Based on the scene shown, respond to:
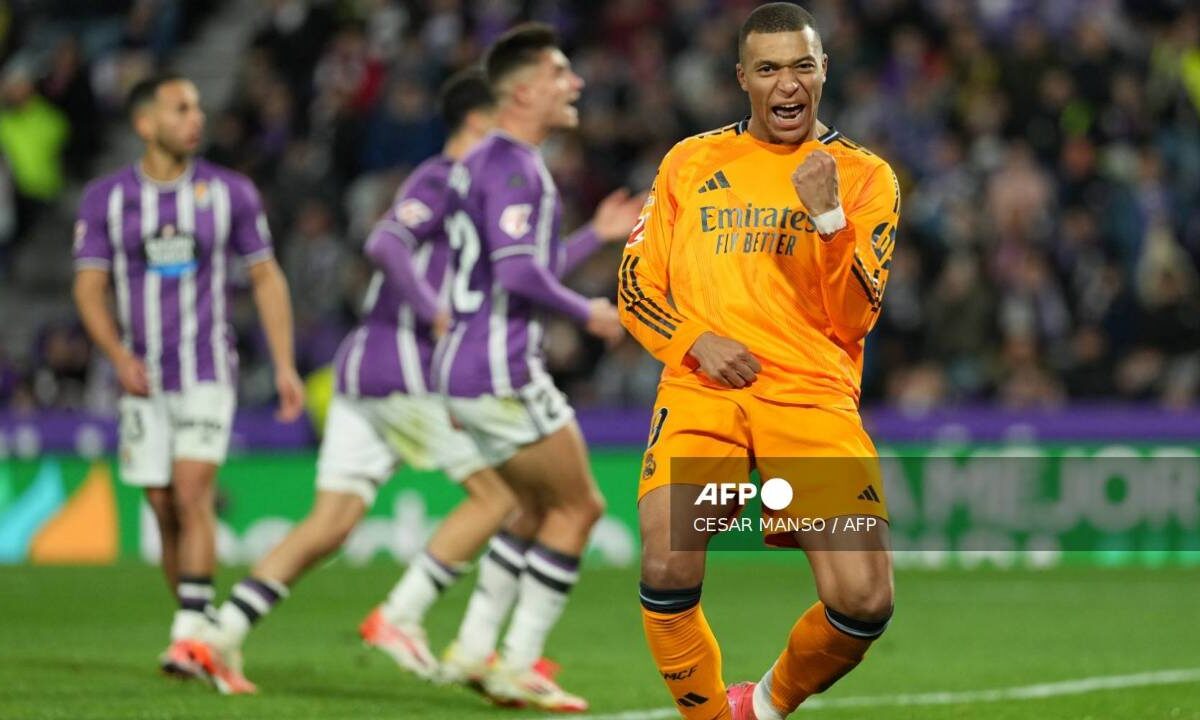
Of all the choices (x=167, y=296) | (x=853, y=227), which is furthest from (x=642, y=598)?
(x=167, y=296)

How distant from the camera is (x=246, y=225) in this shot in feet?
31.5

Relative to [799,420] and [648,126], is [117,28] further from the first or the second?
[799,420]

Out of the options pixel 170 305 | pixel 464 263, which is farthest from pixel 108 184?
pixel 464 263

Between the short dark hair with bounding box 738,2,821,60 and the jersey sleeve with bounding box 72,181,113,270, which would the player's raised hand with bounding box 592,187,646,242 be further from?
the jersey sleeve with bounding box 72,181,113,270

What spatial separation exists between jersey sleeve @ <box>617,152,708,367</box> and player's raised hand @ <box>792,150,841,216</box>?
0.53 metres

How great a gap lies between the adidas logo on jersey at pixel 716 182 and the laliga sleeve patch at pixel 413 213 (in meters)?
3.06

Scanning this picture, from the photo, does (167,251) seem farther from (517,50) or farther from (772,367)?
(772,367)

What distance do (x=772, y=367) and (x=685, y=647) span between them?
86cm

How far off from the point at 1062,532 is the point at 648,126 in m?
5.51

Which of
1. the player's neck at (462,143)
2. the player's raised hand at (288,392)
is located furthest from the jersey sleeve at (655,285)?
the player's raised hand at (288,392)

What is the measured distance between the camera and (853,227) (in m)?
6.05

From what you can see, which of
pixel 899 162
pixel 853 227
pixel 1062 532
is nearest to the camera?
pixel 853 227

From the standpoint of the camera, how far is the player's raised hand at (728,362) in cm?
602

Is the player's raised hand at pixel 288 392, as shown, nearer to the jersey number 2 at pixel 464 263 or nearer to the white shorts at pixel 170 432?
the white shorts at pixel 170 432
